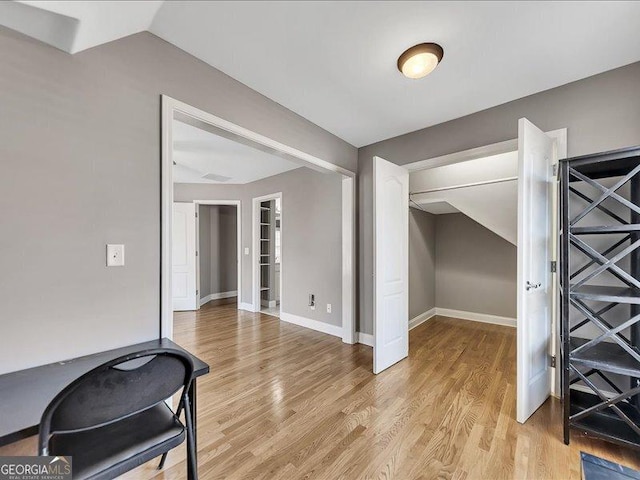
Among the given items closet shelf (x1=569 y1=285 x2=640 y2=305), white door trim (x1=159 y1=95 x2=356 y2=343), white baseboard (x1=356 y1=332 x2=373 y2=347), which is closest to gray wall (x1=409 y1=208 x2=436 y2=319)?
white baseboard (x1=356 y1=332 x2=373 y2=347)

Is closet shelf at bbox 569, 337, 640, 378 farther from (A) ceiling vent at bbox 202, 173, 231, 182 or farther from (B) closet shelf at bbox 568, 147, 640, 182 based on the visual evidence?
(A) ceiling vent at bbox 202, 173, 231, 182

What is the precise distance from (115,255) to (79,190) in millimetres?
369

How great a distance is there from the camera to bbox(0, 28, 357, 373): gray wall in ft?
3.96

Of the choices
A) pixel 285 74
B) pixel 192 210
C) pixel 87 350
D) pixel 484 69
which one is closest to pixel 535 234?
pixel 484 69

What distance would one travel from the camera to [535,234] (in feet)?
6.22

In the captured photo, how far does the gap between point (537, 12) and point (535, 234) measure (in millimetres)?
1319

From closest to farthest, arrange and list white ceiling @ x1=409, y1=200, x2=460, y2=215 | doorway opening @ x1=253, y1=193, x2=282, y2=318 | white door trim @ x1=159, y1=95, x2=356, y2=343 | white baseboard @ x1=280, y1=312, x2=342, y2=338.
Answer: white door trim @ x1=159, y1=95, x2=356, y2=343
white baseboard @ x1=280, y1=312, x2=342, y2=338
white ceiling @ x1=409, y1=200, x2=460, y2=215
doorway opening @ x1=253, y1=193, x2=282, y2=318

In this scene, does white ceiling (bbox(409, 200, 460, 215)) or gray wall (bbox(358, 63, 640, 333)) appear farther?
white ceiling (bbox(409, 200, 460, 215))

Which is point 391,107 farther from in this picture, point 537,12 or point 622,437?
point 622,437

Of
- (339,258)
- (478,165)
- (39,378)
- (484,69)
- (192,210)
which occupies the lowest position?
(39,378)

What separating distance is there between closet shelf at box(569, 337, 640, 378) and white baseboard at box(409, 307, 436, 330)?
7.40ft

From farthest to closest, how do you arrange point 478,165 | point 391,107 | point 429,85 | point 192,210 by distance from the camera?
point 192,210 < point 478,165 < point 391,107 < point 429,85

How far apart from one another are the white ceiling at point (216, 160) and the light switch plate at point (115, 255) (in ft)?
5.18

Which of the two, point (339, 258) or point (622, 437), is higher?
point (339, 258)
